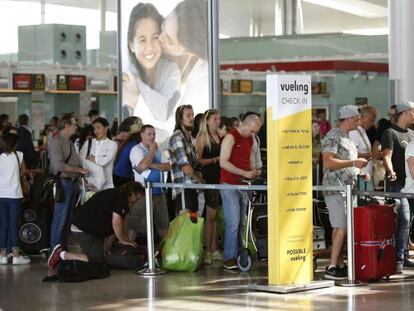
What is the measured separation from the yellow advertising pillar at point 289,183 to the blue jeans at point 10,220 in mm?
3485

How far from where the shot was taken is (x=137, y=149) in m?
11.6

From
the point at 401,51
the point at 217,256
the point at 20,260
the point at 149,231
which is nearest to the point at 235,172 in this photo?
the point at 149,231

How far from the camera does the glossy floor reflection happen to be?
898 cm

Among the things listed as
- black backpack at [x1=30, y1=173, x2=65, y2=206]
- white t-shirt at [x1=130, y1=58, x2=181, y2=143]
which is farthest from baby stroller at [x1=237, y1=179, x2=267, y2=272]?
white t-shirt at [x1=130, y1=58, x2=181, y2=143]

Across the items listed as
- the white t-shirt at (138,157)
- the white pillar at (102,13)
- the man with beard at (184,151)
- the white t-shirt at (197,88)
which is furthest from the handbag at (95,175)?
the white pillar at (102,13)

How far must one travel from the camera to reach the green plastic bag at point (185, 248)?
36.4 feet

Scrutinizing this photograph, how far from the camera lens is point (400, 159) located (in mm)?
11328

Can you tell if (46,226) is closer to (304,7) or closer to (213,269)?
(213,269)

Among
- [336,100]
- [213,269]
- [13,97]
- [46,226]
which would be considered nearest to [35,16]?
[13,97]

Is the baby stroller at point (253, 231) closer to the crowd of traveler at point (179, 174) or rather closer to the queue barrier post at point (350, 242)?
the crowd of traveler at point (179, 174)

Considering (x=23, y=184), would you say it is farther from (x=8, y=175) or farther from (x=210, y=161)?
(x=210, y=161)

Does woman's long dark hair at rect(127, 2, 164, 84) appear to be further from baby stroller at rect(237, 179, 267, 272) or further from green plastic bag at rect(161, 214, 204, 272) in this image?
green plastic bag at rect(161, 214, 204, 272)

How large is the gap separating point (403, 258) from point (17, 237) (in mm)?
4309

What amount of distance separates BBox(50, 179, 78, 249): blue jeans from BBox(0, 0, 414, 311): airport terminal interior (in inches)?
2.5
